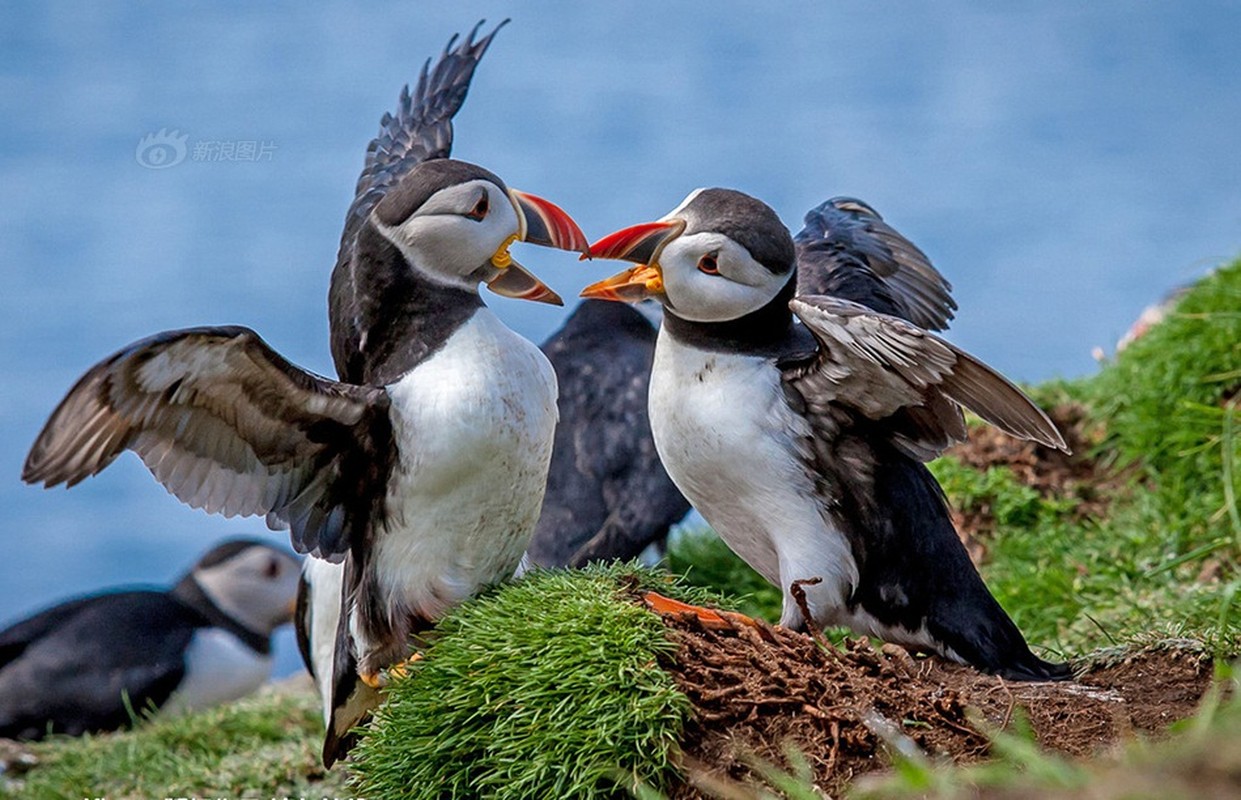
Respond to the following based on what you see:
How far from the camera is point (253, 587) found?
10.4 meters

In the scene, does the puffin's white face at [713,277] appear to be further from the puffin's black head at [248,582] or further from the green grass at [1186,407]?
the puffin's black head at [248,582]

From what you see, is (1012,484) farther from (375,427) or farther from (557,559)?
(375,427)

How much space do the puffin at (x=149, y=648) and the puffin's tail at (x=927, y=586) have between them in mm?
4781

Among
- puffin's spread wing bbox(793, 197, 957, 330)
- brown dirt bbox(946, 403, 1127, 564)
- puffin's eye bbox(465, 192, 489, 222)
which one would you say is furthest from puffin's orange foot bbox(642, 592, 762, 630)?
brown dirt bbox(946, 403, 1127, 564)

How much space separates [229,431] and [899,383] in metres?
2.00

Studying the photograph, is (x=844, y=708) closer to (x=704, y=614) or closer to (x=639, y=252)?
(x=704, y=614)

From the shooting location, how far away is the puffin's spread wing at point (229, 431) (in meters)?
4.10

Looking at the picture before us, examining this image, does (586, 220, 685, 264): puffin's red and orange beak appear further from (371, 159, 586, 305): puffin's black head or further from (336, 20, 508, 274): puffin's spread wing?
(336, 20, 508, 274): puffin's spread wing

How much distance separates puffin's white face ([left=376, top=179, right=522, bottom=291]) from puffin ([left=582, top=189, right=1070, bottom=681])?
31cm

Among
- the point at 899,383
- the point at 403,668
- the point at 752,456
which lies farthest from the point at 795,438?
the point at 403,668

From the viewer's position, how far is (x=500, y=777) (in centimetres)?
383

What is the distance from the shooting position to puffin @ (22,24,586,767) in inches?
176

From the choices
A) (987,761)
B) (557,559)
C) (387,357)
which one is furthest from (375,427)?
(557,559)

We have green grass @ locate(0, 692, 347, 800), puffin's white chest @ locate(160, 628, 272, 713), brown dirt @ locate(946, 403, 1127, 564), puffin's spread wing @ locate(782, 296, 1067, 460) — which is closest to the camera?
puffin's spread wing @ locate(782, 296, 1067, 460)
